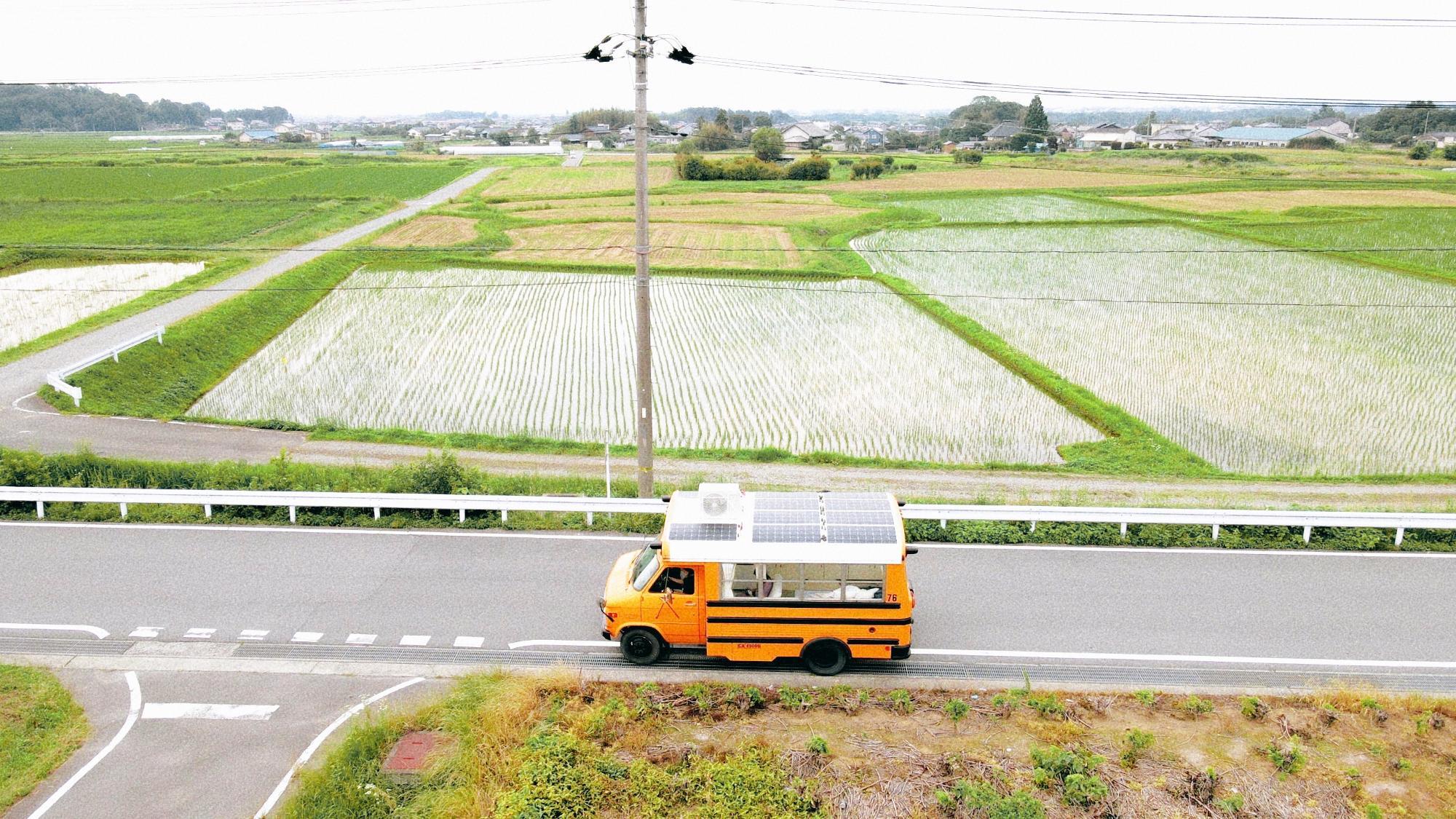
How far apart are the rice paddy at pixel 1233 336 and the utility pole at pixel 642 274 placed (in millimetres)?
12421

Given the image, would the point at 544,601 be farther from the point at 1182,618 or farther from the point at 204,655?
the point at 1182,618

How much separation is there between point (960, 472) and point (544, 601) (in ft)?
32.0

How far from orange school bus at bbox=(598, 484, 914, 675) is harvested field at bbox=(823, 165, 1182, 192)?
56364 mm

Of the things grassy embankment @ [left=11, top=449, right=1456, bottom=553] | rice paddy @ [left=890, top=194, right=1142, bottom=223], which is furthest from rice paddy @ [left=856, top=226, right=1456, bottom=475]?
rice paddy @ [left=890, top=194, right=1142, bottom=223]

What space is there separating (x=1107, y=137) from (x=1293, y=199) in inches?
2833

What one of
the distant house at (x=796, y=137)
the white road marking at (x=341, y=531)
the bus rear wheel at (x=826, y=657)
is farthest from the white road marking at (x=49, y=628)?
the distant house at (x=796, y=137)

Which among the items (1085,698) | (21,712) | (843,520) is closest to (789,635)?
(843,520)

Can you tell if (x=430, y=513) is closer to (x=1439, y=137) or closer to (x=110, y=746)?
(x=110, y=746)

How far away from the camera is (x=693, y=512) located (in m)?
12.3

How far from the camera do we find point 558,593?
46.6 feet

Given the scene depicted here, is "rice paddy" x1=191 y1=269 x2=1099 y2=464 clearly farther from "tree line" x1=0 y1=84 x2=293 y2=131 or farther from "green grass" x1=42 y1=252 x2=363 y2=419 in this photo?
"tree line" x1=0 y1=84 x2=293 y2=131

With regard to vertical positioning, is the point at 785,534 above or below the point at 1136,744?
above

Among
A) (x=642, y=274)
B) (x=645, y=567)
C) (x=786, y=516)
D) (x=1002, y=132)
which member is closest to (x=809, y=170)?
(x=1002, y=132)

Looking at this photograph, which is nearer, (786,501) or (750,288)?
(786,501)
